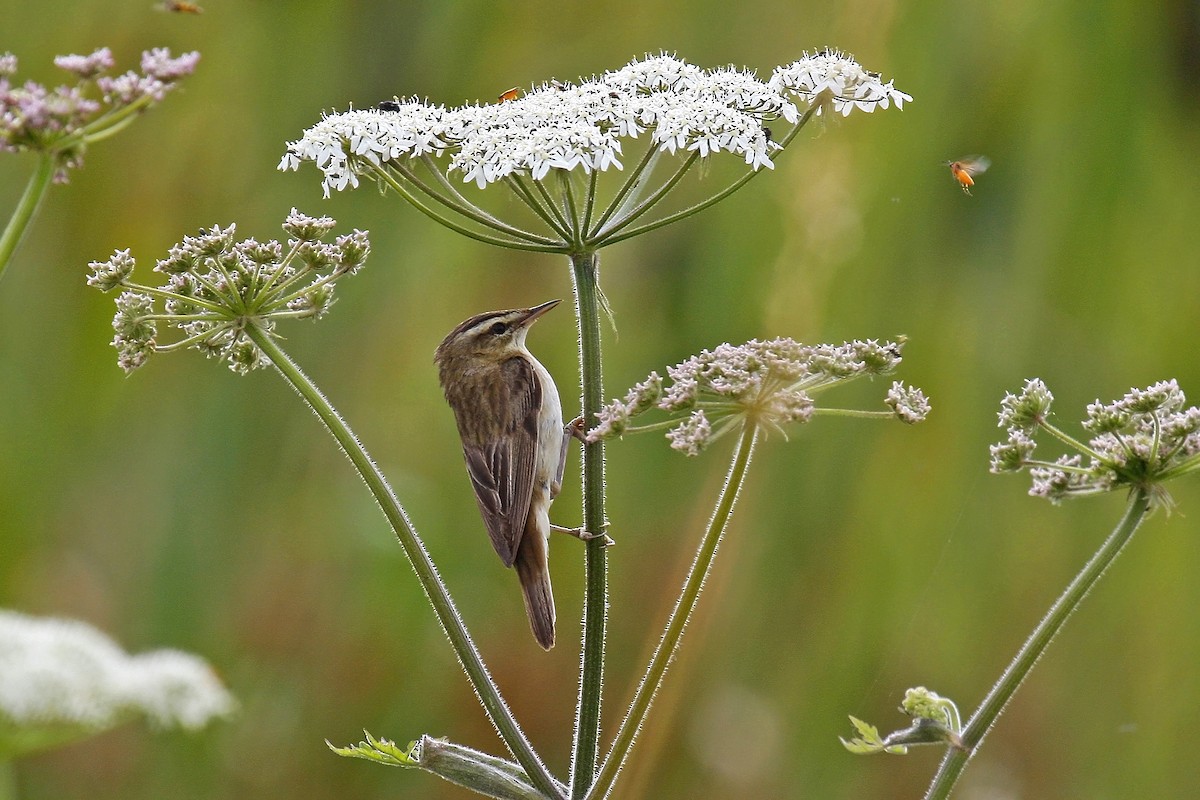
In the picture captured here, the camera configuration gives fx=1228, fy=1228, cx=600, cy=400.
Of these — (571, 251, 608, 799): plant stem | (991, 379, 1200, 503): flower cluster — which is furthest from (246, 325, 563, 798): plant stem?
(991, 379, 1200, 503): flower cluster

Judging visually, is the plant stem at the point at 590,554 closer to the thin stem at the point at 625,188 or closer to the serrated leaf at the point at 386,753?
the thin stem at the point at 625,188

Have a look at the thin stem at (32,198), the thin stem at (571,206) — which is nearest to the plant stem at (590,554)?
the thin stem at (571,206)

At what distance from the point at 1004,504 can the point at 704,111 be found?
169 inches

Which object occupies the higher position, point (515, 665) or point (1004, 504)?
point (1004, 504)

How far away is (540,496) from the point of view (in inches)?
171

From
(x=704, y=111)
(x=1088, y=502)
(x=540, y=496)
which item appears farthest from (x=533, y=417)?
(x=1088, y=502)

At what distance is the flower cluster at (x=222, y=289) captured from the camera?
302 centimetres

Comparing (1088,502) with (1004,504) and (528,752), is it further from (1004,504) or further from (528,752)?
(528,752)

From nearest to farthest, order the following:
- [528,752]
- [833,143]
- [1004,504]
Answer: [528,752]
[833,143]
[1004,504]

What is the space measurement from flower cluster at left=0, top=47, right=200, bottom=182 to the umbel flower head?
0.85 metres

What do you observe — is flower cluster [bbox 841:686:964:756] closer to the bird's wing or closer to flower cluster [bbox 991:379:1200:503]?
flower cluster [bbox 991:379:1200:503]

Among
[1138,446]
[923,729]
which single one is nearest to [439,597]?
[923,729]

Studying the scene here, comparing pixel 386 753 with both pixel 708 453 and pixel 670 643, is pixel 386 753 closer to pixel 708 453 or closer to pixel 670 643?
pixel 670 643

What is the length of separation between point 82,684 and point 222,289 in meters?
0.98
